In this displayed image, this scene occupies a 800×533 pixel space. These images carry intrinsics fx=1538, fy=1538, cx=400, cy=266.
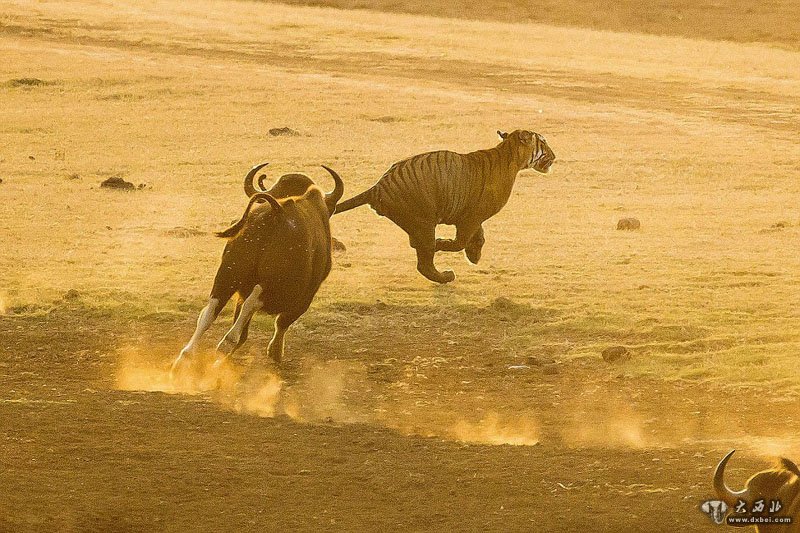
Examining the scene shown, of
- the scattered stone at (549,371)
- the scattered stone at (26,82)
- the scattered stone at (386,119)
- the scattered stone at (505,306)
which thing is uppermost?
the scattered stone at (386,119)

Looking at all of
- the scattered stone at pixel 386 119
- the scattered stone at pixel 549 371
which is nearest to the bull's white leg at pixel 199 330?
the scattered stone at pixel 549 371

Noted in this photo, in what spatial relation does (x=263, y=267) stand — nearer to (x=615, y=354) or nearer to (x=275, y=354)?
(x=275, y=354)

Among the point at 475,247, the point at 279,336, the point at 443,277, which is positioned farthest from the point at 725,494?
the point at 475,247

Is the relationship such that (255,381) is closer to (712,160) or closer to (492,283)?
(492,283)

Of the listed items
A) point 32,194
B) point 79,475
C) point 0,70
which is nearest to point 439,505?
point 79,475

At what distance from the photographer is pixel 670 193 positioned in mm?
19641

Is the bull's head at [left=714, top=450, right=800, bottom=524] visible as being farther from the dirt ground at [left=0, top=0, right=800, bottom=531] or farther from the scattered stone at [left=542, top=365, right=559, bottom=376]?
the scattered stone at [left=542, top=365, right=559, bottom=376]

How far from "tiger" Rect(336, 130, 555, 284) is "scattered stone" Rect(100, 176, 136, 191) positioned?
5793 millimetres

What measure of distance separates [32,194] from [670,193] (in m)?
8.00

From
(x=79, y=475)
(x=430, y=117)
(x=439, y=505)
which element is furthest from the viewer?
(x=430, y=117)

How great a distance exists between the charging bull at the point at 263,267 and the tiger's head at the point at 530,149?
4.36m

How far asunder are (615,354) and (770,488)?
5.66 meters

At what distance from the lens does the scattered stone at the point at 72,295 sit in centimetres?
1338

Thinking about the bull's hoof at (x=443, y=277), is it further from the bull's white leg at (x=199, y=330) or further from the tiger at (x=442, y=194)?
the bull's white leg at (x=199, y=330)
